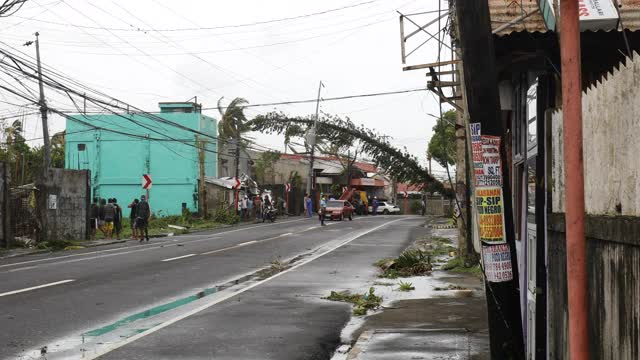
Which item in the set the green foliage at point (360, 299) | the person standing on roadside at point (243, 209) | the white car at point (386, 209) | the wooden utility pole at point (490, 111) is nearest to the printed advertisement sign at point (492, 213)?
the wooden utility pole at point (490, 111)

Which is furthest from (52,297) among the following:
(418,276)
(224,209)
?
(224,209)

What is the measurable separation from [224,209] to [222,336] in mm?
41247

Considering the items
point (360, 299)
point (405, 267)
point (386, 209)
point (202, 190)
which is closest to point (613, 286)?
point (360, 299)

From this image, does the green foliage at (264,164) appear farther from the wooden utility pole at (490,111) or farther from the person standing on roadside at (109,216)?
the wooden utility pole at (490,111)

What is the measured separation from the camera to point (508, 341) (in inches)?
207

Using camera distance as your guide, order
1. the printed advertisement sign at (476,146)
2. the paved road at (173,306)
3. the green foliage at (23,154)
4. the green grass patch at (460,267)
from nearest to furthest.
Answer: the printed advertisement sign at (476,146)
the paved road at (173,306)
the green grass patch at (460,267)
the green foliage at (23,154)

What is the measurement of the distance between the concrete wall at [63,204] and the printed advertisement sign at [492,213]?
25.4 m

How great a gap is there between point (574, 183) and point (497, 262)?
1849 millimetres

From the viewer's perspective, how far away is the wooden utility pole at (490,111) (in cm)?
499

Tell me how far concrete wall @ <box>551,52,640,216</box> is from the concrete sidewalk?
3.58 meters

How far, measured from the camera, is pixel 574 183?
3.32 meters

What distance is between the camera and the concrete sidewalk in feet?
26.0

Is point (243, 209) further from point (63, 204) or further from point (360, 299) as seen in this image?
point (360, 299)

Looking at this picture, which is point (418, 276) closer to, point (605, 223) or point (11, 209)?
point (605, 223)
